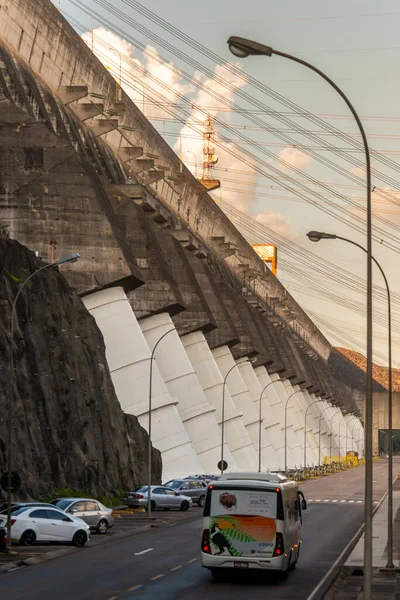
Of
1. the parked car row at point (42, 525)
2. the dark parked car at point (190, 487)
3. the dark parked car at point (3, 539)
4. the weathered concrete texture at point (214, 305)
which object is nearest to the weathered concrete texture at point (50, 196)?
the dark parked car at point (190, 487)

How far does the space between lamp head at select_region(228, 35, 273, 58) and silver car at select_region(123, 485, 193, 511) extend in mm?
42704

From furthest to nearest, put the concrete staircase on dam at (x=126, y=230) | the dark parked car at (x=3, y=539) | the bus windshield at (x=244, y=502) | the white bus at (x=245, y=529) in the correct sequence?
the concrete staircase on dam at (x=126, y=230) → the dark parked car at (x=3, y=539) → the bus windshield at (x=244, y=502) → the white bus at (x=245, y=529)

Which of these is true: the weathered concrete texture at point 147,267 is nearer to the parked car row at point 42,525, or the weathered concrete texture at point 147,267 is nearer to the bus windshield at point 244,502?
the parked car row at point 42,525

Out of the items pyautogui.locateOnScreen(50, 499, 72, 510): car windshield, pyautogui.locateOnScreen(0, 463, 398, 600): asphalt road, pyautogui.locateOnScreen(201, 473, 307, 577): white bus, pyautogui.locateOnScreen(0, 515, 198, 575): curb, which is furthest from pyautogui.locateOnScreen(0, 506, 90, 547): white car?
pyautogui.locateOnScreen(201, 473, 307, 577): white bus

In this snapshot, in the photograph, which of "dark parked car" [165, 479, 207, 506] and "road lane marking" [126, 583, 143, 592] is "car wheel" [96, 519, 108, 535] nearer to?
"road lane marking" [126, 583, 143, 592]

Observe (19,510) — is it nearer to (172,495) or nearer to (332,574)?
(332,574)

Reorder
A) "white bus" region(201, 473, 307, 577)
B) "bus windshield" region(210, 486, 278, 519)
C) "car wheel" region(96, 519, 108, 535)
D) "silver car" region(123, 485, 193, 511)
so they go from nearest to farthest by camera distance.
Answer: "white bus" region(201, 473, 307, 577) < "bus windshield" region(210, 486, 278, 519) < "car wheel" region(96, 519, 108, 535) < "silver car" region(123, 485, 193, 511)

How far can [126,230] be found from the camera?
80812 millimetres

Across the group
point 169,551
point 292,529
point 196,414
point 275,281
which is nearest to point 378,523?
point 169,551

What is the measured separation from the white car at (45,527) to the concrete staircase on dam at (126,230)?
28992 millimetres

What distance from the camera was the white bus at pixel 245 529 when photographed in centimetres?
2945

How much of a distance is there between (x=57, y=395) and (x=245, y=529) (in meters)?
29.3

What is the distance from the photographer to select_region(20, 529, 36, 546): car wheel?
128 ft

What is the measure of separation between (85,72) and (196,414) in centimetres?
2544
